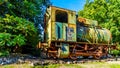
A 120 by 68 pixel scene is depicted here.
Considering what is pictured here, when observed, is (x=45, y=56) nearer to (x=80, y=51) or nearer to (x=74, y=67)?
(x=80, y=51)

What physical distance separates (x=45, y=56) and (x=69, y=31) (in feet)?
8.83

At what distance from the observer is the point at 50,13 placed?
51.5 ft

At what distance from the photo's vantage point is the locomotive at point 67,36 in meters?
15.5

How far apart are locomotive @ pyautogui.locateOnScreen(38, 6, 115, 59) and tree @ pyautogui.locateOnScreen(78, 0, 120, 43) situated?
9495 millimetres

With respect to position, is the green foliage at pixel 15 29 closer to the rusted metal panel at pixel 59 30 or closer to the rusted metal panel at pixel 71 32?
the rusted metal panel at pixel 59 30

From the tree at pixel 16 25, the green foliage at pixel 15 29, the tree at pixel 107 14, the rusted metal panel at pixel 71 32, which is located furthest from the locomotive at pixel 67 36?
the tree at pixel 107 14

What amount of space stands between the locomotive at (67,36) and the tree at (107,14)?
950 centimetres

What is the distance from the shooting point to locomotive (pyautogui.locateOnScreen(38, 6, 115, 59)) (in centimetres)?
1547

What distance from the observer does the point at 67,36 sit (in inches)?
634

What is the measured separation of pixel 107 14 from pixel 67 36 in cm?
1519

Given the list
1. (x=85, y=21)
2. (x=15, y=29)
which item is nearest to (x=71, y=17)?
(x=85, y=21)

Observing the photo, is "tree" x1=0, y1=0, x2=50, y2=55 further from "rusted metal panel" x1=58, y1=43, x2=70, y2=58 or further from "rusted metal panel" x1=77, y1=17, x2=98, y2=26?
"rusted metal panel" x1=77, y1=17, x2=98, y2=26

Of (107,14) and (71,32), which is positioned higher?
(107,14)

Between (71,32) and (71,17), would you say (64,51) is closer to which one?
(71,32)
